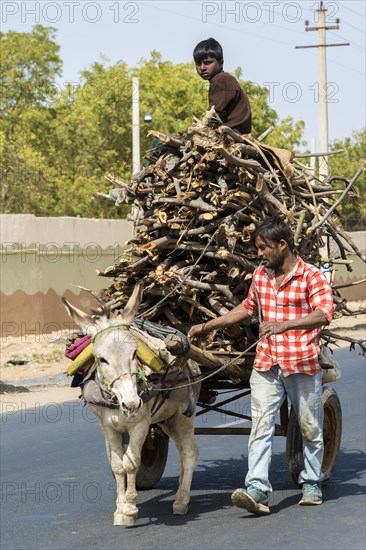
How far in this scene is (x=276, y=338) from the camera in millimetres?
7645

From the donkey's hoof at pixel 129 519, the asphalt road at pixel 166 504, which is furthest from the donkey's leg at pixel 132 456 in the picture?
the asphalt road at pixel 166 504

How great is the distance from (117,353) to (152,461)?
8.00ft

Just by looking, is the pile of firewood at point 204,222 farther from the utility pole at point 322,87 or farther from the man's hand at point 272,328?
the utility pole at point 322,87

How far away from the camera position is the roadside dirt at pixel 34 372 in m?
16.4

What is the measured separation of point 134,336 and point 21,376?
39.7ft

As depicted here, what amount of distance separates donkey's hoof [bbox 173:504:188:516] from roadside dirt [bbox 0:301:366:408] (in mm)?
6115

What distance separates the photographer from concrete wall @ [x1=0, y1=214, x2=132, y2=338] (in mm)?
24266

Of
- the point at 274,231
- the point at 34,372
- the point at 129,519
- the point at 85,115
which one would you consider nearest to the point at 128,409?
the point at 129,519

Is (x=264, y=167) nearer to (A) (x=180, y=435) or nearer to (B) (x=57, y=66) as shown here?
(A) (x=180, y=435)

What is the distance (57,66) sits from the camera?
1836 inches

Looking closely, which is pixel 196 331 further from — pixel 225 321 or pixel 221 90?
pixel 221 90

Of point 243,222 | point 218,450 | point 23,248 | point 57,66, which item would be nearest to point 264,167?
point 243,222

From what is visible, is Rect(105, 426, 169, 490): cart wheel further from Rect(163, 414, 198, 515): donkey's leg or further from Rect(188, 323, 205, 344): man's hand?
Rect(188, 323, 205, 344): man's hand

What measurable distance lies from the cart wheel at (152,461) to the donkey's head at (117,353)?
1921 mm
